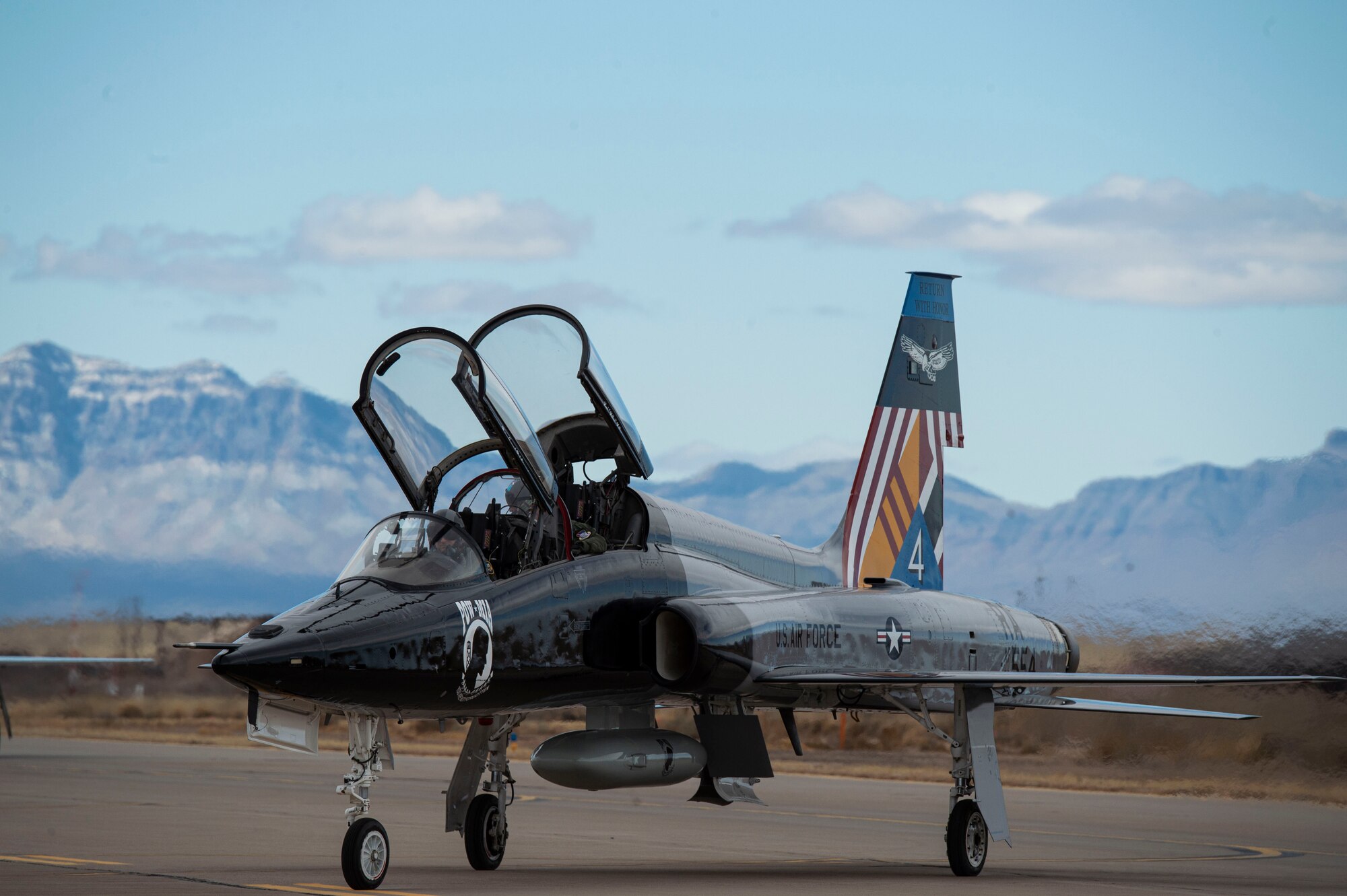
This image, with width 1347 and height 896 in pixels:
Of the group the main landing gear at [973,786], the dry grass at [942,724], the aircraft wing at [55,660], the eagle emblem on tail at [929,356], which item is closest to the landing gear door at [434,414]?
the main landing gear at [973,786]

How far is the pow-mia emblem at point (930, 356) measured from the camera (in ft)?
54.5

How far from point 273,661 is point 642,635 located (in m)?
3.20

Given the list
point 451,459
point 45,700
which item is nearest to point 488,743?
point 451,459

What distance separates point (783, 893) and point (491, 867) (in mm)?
2621

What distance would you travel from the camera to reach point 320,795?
20.1m

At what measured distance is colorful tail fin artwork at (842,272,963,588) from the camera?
15.9 m

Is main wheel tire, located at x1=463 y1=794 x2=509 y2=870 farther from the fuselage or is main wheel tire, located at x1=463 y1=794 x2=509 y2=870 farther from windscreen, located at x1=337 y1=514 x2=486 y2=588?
windscreen, located at x1=337 y1=514 x2=486 y2=588

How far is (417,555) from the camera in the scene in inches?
412

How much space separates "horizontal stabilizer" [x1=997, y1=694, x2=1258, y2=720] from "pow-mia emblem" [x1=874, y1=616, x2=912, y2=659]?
143cm

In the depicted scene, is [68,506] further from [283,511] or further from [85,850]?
[85,850]

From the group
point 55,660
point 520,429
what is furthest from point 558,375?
point 55,660

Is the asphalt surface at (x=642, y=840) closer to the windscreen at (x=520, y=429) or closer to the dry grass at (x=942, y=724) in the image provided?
the dry grass at (x=942, y=724)

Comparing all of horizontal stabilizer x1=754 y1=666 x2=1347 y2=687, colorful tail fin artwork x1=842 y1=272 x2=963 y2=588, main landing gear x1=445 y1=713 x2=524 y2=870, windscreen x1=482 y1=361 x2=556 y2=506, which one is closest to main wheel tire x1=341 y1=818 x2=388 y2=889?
main landing gear x1=445 y1=713 x2=524 y2=870

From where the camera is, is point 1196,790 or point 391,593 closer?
point 391,593
